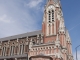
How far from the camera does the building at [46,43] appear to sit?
43.6 meters

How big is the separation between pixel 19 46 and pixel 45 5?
16693mm

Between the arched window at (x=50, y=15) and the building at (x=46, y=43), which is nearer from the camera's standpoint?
the building at (x=46, y=43)

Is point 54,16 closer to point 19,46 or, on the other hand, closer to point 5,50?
point 19,46

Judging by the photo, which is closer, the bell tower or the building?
the building

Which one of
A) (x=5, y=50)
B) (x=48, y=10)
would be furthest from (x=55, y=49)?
(x=5, y=50)

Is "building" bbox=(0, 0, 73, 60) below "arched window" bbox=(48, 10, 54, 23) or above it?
below

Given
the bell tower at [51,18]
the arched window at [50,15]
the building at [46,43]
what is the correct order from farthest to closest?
the arched window at [50,15]
the bell tower at [51,18]
the building at [46,43]

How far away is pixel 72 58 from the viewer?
5434cm

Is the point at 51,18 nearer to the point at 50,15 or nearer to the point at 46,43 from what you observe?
the point at 50,15

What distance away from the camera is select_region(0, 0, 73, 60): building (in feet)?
143

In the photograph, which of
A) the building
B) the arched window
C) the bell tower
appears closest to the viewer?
the building

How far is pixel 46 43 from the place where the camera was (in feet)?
149

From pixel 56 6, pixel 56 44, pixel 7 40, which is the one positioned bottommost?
pixel 56 44

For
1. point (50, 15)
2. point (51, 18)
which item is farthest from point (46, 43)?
point (50, 15)
